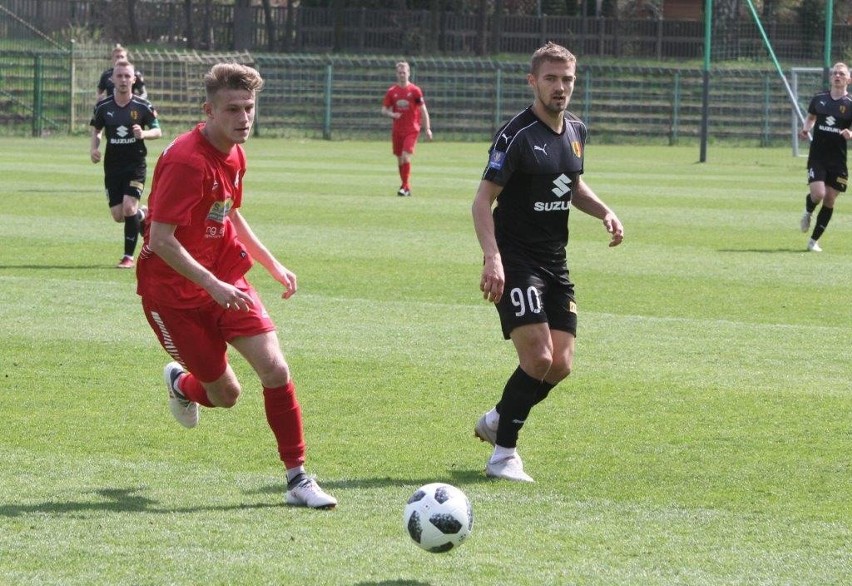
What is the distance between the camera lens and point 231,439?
7.23 meters

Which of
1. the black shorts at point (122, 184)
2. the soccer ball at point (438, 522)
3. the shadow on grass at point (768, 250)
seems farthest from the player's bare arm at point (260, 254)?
the shadow on grass at point (768, 250)

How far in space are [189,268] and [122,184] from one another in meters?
9.25

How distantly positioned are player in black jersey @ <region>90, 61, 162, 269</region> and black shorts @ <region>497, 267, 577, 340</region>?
840 cm

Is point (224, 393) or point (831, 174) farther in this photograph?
point (831, 174)

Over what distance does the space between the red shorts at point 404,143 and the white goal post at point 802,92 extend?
16.4m

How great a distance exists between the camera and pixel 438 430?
7477 mm

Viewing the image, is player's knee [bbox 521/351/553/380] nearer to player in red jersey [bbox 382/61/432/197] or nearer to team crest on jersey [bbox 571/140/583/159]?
team crest on jersey [bbox 571/140/583/159]

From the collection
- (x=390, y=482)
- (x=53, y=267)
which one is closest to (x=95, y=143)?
(x=53, y=267)

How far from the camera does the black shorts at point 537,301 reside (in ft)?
21.6

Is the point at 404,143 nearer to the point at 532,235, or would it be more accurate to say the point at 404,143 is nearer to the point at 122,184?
the point at 122,184

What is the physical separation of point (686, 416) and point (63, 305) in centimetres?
593

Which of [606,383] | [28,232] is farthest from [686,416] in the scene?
[28,232]

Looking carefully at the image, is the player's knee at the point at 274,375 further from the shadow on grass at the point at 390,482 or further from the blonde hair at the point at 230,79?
the blonde hair at the point at 230,79

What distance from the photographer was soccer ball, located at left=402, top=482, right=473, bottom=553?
17.0 feet
